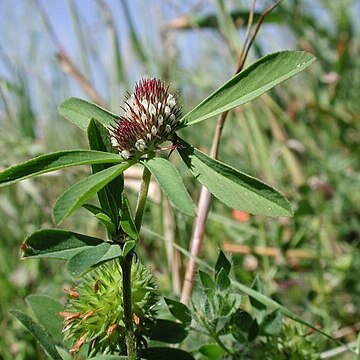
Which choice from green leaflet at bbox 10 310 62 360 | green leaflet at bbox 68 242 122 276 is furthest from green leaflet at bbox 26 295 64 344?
green leaflet at bbox 68 242 122 276

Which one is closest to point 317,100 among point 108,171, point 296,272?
point 296,272

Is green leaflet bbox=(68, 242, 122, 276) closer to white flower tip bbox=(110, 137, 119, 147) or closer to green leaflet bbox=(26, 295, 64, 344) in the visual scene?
white flower tip bbox=(110, 137, 119, 147)

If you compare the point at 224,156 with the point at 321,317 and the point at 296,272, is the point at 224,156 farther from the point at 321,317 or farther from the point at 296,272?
the point at 321,317

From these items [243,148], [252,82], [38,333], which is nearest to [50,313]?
[38,333]

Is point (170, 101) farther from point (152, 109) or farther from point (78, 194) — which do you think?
point (78, 194)

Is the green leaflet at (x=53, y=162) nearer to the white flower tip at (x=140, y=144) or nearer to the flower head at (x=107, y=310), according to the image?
the white flower tip at (x=140, y=144)

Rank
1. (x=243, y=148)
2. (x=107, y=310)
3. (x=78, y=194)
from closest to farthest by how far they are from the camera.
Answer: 1. (x=78, y=194)
2. (x=107, y=310)
3. (x=243, y=148)

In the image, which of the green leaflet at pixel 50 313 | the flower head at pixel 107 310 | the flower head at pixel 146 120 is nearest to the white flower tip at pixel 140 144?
the flower head at pixel 146 120
